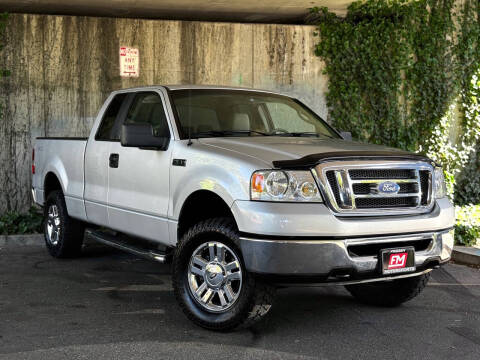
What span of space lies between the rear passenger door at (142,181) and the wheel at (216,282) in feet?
1.68

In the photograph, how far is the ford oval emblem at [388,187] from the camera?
15.8 feet

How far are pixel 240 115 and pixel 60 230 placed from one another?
9.30ft

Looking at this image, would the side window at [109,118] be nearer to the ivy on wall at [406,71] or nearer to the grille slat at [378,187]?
the grille slat at [378,187]

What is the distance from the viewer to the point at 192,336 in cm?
485

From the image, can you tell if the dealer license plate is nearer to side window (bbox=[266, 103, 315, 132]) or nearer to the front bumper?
the front bumper

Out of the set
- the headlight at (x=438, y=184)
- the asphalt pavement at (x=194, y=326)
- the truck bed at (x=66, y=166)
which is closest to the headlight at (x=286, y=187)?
the asphalt pavement at (x=194, y=326)

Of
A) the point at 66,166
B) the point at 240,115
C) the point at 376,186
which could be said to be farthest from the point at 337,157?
the point at 66,166

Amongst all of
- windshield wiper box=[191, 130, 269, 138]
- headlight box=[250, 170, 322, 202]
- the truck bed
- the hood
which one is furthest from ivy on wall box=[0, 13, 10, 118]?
headlight box=[250, 170, 322, 202]

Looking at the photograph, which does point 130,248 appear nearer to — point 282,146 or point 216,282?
point 216,282

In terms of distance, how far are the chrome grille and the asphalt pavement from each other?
948 mm

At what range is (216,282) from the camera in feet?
16.3

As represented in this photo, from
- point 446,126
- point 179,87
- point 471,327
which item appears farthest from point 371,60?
point 471,327

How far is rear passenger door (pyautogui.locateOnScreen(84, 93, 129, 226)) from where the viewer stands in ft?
21.5

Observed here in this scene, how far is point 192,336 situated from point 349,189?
1.54 metres
